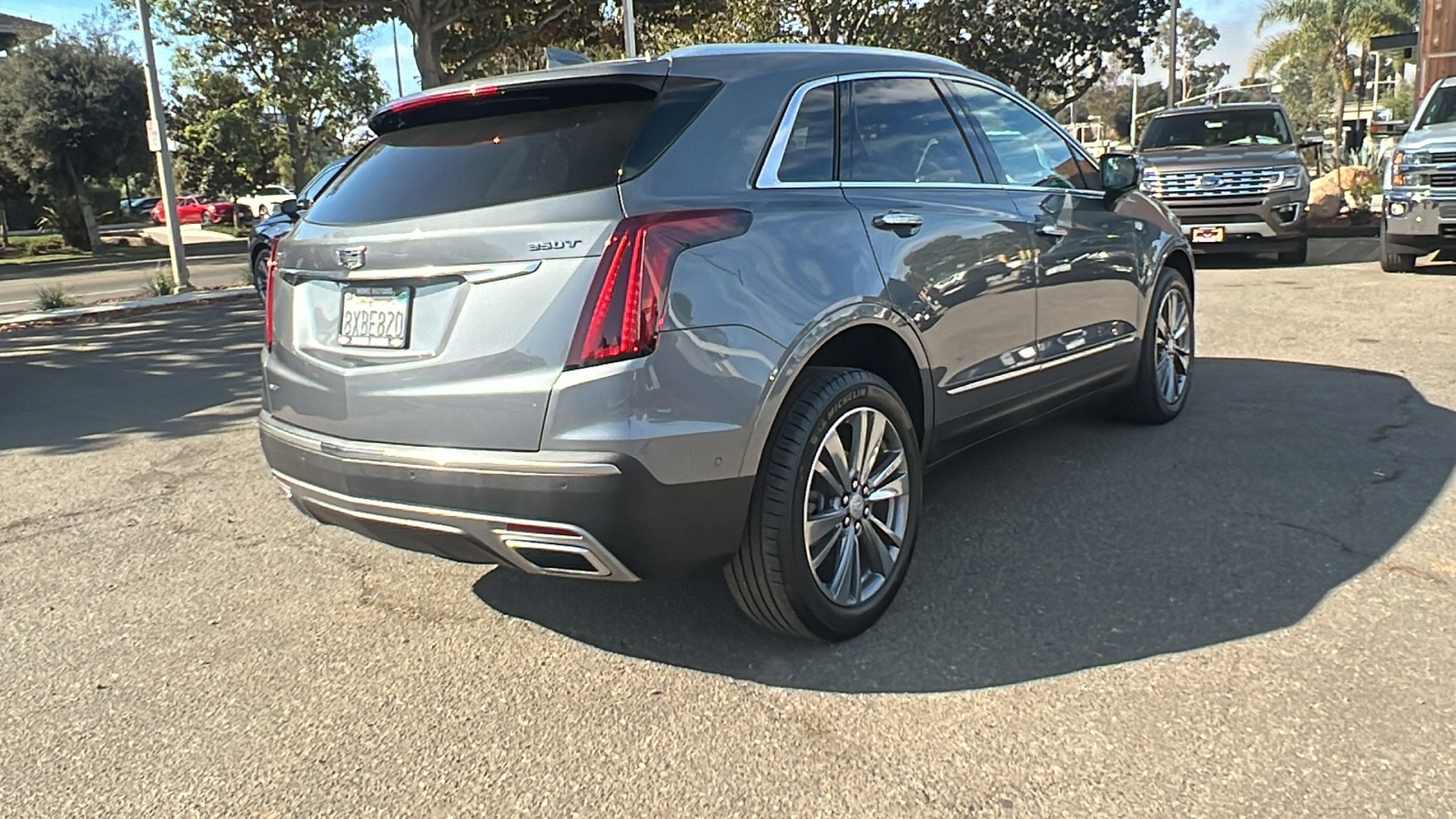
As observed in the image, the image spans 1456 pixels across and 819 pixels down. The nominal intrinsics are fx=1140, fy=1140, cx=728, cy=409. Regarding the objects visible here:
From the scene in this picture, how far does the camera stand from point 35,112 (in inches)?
1048

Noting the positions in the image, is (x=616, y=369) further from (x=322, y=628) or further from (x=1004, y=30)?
(x=1004, y=30)

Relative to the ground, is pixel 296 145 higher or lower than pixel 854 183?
higher

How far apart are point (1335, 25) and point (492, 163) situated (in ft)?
130

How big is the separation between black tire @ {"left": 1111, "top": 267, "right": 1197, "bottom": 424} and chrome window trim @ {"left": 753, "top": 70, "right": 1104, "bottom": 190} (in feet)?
2.77

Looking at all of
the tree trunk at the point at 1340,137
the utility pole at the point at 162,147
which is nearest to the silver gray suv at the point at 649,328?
the utility pole at the point at 162,147

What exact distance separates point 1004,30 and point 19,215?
33.2 m

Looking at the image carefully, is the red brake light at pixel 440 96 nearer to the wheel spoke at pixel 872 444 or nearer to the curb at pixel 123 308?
the wheel spoke at pixel 872 444

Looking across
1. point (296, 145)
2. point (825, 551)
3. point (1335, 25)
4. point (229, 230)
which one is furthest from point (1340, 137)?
point (229, 230)

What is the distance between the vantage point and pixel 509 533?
9.39 feet

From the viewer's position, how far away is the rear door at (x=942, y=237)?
3.59m

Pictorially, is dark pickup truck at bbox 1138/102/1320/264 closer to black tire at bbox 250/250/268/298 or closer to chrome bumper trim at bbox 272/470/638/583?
black tire at bbox 250/250/268/298

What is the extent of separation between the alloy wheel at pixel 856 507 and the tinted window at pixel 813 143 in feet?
2.37

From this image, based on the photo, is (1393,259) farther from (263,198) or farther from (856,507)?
(263,198)

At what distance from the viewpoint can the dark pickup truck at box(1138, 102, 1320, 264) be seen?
11.9m
